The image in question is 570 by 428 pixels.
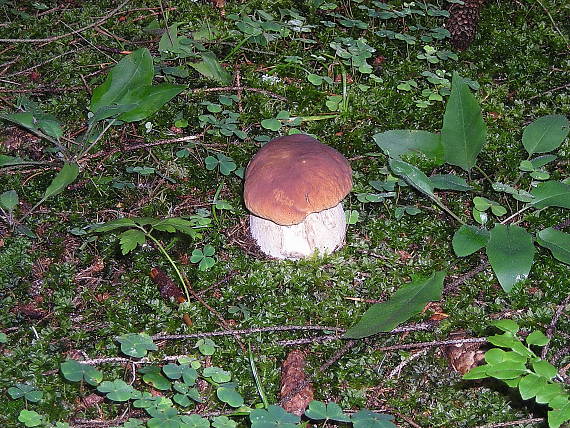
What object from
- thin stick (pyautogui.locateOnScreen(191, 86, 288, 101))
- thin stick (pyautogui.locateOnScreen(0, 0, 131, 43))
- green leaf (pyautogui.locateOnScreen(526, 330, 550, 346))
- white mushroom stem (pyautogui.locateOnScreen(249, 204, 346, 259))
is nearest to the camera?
green leaf (pyautogui.locateOnScreen(526, 330, 550, 346))

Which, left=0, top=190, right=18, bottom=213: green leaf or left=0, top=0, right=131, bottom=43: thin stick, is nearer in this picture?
left=0, top=190, right=18, bottom=213: green leaf

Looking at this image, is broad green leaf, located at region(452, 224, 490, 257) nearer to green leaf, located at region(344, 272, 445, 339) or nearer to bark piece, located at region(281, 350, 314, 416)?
green leaf, located at region(344, 272, 445, 339)

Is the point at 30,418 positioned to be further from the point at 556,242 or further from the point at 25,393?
the point at 556,242

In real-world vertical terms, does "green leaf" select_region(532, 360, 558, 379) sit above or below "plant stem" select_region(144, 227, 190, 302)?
above

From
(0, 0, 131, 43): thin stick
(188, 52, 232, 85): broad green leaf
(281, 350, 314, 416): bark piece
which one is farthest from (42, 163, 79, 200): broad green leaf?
(281, 350, 314, 416): bark piece

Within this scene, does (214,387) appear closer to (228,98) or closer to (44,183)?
(44,183)

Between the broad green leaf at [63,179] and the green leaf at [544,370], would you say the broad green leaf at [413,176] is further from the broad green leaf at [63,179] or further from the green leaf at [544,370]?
the broad green leaf at [63,179]
